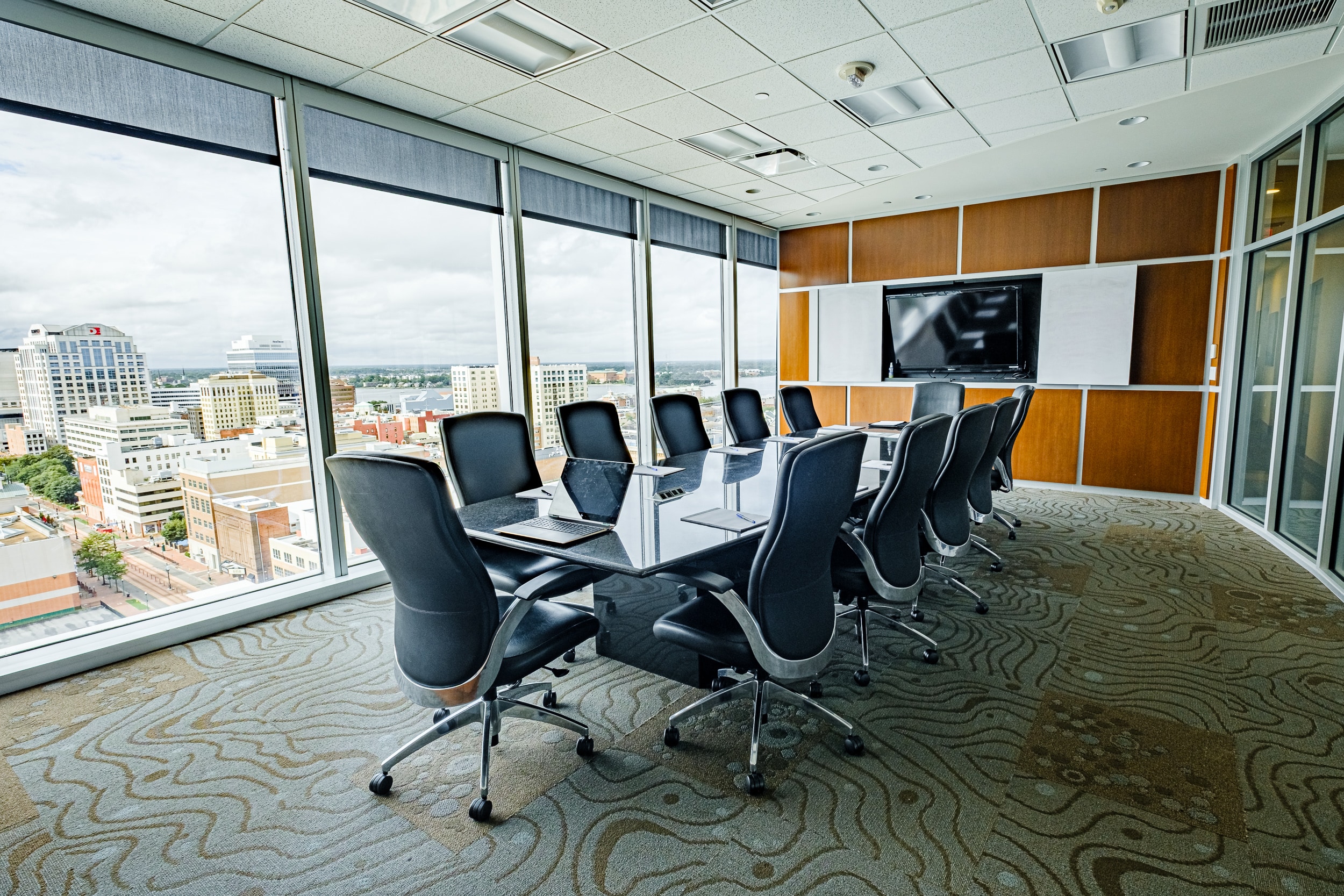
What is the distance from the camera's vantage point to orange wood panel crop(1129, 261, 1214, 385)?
5996 millimetres

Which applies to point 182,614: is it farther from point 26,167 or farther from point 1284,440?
point 1284,440

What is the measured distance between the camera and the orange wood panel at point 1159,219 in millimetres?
5895

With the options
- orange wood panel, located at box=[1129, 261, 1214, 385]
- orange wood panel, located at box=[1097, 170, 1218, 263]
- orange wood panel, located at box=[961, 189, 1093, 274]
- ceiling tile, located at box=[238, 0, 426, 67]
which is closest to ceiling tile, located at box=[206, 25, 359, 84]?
ceiling tile, located at box=[238, 0, 426, 67]

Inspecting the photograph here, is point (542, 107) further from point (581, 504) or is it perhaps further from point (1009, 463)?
point (1009, 463)

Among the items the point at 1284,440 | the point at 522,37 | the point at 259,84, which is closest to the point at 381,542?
the point at 522,37

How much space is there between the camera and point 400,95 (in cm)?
397

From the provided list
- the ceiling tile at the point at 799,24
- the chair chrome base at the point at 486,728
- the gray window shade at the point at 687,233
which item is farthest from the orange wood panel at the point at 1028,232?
the chair chrome base at the point at 486,728

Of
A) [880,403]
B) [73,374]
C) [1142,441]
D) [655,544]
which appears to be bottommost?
[1142,441]

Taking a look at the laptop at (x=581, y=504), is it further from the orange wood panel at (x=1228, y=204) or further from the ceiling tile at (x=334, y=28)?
the orange wood panel at (x=1228, y=204)

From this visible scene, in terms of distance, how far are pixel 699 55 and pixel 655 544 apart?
2755mm

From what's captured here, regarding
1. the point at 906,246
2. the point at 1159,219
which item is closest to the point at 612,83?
the point at 906,246

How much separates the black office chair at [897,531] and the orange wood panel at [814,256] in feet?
18.2

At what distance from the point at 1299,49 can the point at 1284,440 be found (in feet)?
8.17

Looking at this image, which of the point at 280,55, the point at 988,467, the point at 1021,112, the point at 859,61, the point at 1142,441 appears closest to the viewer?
the point at 280,55
